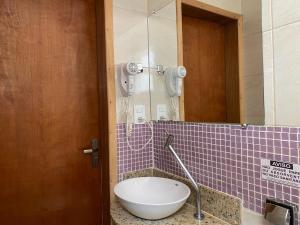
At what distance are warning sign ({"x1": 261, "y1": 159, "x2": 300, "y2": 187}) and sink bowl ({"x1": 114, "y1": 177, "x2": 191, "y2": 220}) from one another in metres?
0.39

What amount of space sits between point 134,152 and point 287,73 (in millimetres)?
985

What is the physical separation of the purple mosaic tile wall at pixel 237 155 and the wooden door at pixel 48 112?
0.63m

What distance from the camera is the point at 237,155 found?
1.04m

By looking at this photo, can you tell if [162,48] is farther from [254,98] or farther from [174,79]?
[254,98]

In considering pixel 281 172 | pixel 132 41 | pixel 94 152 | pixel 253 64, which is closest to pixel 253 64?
pixel 253 64

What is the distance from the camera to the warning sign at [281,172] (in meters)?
0.84

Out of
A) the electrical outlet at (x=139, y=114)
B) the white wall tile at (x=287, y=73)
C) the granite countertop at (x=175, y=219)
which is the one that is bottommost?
the granite countertop at (x=175, y=219)

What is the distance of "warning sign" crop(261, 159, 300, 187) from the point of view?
2.76 feet

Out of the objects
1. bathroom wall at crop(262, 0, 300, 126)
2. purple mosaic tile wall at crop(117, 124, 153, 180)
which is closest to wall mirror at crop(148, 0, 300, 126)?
bathroom wall at crop(262, 0, 300, 126)

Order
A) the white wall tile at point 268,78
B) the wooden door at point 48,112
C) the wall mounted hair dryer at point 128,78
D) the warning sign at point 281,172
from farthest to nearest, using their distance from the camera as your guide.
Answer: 1. the wall mounted hair dryer at point 128,78
2. the wooden door at point 48,112
3. the white wall tile at point 268,78
4. the warning sign at point 281,172

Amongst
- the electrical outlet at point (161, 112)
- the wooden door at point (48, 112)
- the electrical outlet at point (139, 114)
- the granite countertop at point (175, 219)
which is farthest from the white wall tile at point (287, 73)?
the wooden door at point (48, 112)

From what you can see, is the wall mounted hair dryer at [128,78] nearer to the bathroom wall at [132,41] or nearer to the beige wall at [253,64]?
the bathroom wall at [132,41]

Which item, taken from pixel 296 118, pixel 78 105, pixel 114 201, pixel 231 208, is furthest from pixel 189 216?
pixel 78 105

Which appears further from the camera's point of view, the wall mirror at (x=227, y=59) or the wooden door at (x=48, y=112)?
the wooden door at (x=48, y=112)
